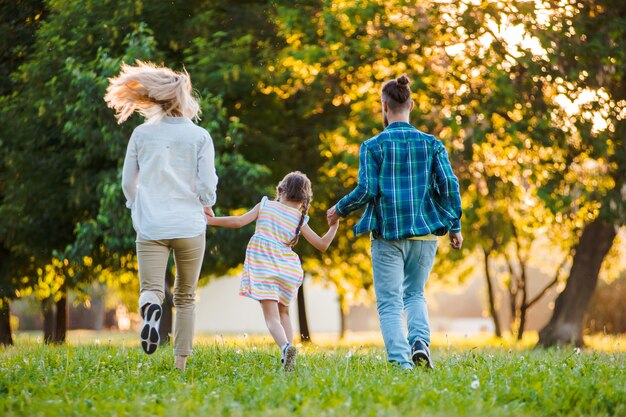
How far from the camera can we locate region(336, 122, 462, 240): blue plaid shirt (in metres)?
6.42

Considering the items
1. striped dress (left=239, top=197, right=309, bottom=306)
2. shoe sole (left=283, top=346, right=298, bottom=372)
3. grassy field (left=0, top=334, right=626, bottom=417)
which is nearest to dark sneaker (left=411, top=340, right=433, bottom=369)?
grassy field (left=0, top=334, right=626, bottom=417)

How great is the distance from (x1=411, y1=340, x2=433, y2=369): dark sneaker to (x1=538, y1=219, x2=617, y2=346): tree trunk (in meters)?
10.2

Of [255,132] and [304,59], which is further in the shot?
[255,132]

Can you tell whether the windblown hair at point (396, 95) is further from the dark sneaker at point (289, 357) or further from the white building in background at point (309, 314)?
the white building in background at point (309, 314)

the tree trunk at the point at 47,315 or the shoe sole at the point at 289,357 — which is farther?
→ the tree trunk at the point at 47,315

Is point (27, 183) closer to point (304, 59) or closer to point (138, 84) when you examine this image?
point (304, 59)

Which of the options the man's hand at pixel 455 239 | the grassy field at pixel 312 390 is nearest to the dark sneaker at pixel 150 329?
the grassy field at pixel 312 390

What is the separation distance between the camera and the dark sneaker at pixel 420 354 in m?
6.45

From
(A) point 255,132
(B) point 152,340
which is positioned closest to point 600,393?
(B) point 152,340

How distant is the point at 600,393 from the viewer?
5.27 meters

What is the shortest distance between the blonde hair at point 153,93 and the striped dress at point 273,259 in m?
1.10

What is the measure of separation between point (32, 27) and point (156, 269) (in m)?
10.7

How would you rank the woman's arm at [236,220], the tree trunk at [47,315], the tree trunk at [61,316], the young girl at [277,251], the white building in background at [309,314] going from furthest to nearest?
the white building in background at [309,314] < the tree trunk at [47,315] < the tree trunk at [61,316] < the woman's arm at [236,220] < the young girl at [277,251]

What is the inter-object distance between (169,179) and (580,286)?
11.8m
